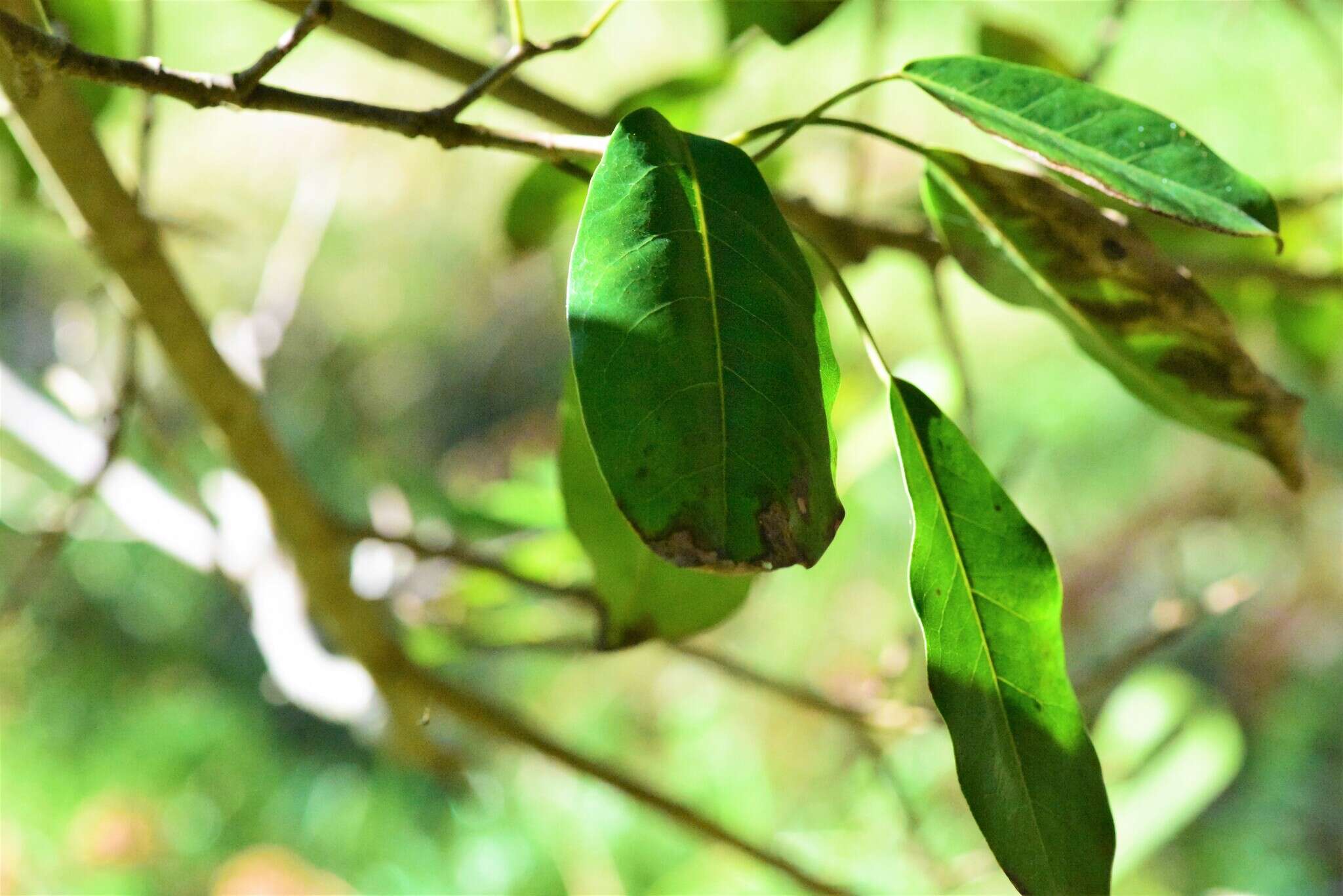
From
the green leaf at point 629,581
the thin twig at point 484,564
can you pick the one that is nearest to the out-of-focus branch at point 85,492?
the thin twig at point 484,564

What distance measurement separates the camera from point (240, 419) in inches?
17.6

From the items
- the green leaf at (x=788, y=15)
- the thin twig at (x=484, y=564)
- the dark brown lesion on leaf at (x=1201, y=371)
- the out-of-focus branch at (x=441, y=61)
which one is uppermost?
the green leaf at (x=788, y=15)

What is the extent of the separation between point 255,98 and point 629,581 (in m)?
0.19

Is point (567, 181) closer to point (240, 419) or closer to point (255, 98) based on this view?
point (240, 419)

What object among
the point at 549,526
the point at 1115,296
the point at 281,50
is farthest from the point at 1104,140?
the point at 549,526

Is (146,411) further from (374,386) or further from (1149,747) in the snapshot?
(374,386)

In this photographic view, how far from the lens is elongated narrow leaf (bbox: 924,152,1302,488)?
305 mm

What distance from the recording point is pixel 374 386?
68.8 inches

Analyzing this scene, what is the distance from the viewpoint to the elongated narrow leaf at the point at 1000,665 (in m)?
0.24

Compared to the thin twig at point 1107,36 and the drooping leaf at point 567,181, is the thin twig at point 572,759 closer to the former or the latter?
the drooping leaf at point 567,181

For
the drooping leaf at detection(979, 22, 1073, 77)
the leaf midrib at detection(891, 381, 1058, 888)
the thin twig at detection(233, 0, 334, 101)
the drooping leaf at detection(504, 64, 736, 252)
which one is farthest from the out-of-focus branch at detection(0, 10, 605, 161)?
the drooping leaf at detection(979, 22, 1073, 77)

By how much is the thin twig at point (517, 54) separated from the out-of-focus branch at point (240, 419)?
0.04 metres

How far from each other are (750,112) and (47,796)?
3.93 ft

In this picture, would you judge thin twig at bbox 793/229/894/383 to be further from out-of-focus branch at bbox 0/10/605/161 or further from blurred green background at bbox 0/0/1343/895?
blurred green background at bbox 0/0/1343/895
